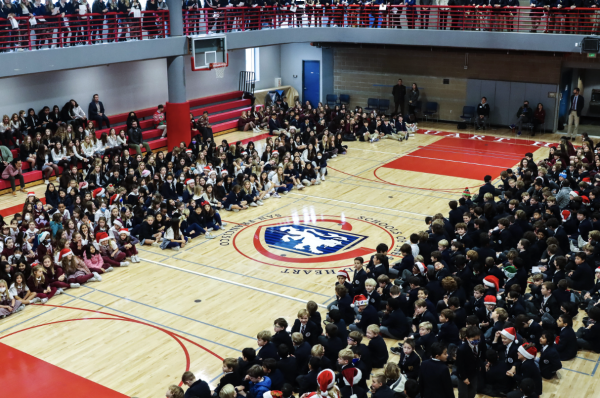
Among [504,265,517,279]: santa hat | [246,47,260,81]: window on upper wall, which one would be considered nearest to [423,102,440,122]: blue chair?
[246,47,260,81]: window on upper wall

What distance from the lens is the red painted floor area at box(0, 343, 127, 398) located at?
1137 centimetres

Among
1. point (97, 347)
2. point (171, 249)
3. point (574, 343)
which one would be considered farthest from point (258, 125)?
point (574, 343)

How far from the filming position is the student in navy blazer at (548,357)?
35.8 ft

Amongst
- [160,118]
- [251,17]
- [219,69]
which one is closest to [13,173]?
[160,118]

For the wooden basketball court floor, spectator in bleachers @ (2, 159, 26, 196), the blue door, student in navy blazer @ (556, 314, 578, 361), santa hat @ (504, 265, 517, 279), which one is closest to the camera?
student in navy blazer @ (556, 314, 578, 361)

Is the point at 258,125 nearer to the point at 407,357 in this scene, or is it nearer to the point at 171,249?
the point at 171,249

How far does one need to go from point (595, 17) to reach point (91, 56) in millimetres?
20197

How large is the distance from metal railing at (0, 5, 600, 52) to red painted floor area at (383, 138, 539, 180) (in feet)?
17.4

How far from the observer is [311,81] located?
37250 mm

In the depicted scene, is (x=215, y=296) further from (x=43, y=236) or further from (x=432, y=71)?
(x=432, y=71)

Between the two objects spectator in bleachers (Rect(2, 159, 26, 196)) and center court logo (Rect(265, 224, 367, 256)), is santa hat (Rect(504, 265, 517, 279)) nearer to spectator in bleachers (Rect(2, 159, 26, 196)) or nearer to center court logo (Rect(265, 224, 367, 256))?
center court logo (Rect(265, 224, 367, 256))

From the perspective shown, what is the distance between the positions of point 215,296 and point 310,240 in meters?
4.19

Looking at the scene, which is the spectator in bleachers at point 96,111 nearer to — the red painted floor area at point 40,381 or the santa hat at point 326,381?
the red painted floor area at point 40,381

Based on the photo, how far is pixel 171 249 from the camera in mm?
18094
